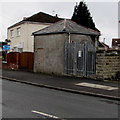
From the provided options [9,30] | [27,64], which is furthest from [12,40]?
[27,64]

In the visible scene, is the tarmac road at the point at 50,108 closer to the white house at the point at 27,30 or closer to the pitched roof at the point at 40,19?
the white house at the point at 27,30

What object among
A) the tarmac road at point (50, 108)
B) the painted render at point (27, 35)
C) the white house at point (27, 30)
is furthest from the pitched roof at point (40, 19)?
the tarmac road at point (50, 108)

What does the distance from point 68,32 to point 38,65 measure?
13.4 ft

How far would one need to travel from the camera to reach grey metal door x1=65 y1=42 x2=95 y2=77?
16.5 metres

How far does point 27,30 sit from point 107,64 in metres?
21.5

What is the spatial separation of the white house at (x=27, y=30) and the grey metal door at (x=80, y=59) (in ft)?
61.0

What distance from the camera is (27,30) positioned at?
35.6 meters

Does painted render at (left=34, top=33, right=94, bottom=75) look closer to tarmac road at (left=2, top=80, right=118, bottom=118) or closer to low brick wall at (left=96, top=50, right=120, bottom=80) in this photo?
low brick wall at (left=96, top=50, right=120, bottom=80)

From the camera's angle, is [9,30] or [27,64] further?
[9,30]

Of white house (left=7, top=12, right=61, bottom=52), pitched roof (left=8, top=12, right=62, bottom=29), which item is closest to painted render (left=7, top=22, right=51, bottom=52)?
white house (left=7, top=12, right=61, bottom=52)

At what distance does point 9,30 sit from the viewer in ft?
137

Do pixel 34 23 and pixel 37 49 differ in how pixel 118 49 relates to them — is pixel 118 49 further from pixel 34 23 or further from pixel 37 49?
pixel 34 23

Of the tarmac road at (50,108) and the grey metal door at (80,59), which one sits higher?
the grey metal door at (80,59)

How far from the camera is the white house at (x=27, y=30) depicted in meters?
35.9
